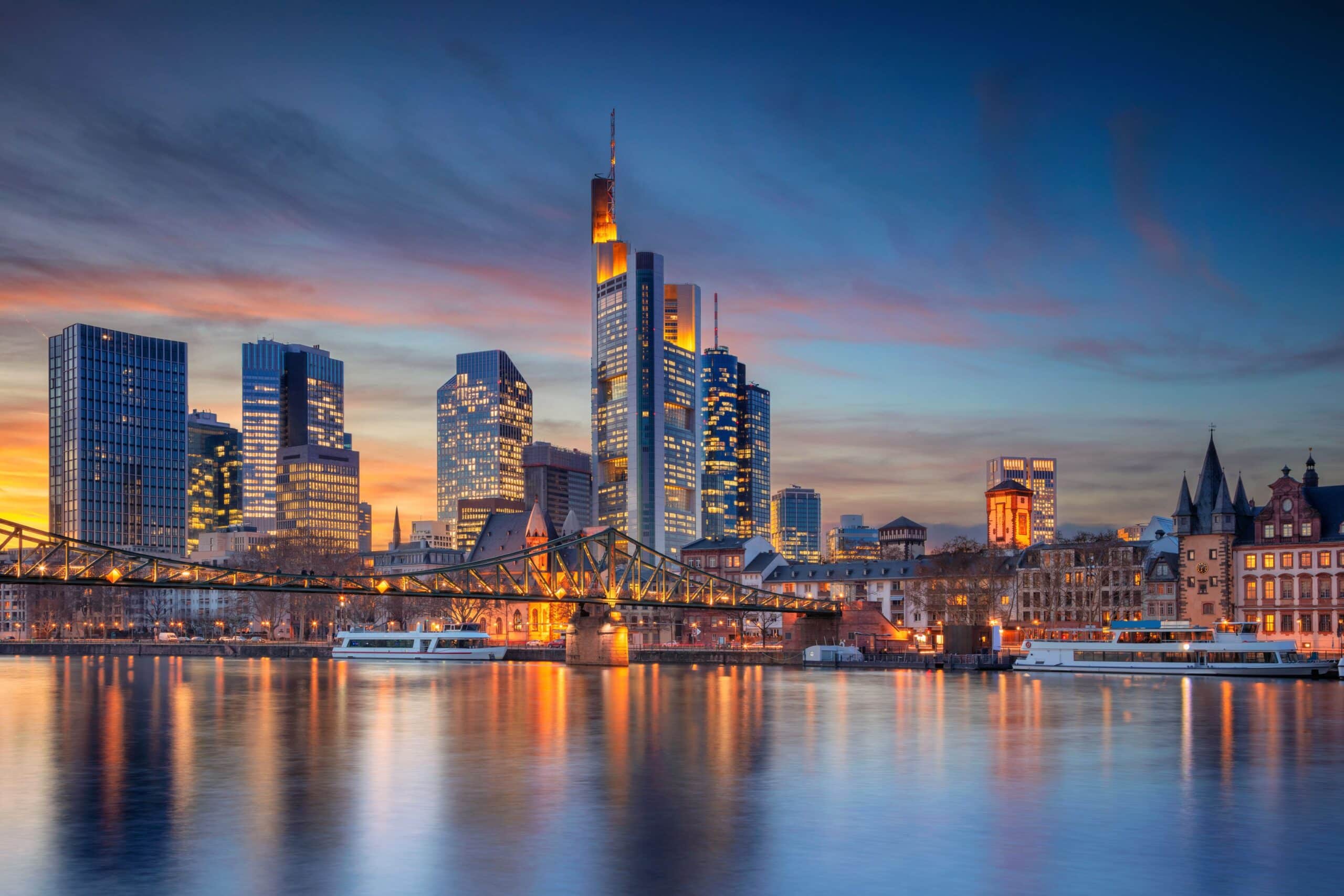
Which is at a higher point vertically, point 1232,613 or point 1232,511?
point 1232,511

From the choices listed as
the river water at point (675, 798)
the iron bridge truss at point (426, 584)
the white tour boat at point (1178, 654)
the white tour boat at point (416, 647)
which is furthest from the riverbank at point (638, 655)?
the river water at point (675, 798)

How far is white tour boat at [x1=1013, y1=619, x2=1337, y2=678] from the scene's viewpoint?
4075 inches

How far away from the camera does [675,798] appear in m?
34.9

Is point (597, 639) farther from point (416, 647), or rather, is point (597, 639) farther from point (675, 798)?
point (675, 798)

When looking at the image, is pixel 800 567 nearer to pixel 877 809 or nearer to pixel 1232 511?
pixel 1232 511

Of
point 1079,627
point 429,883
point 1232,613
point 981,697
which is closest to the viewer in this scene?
point 429,883

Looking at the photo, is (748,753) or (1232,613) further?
(1232,613)

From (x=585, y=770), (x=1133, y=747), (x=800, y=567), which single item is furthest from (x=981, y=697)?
(x=800, y=567)

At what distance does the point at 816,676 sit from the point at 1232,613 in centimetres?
4193

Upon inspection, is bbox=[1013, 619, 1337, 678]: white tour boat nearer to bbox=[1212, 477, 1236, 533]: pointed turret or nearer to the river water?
bbox=[1212, 477, 1236, 533]: pointed turret

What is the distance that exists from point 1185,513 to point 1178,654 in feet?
75.7

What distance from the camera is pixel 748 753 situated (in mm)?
45844

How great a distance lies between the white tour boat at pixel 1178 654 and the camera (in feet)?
340

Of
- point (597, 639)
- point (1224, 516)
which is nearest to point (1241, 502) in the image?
point (1224, 516)
